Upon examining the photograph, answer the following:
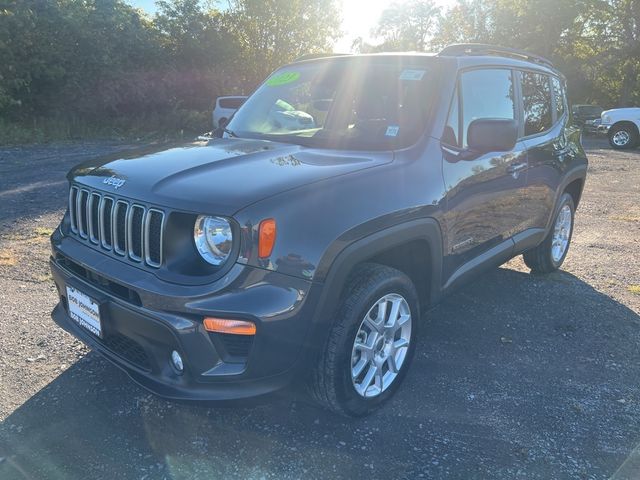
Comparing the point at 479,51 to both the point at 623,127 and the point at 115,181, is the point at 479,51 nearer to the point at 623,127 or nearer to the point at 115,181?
the point at 115,181

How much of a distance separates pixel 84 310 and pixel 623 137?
62.9 ft

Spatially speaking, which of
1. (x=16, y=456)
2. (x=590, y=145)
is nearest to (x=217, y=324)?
(x=16, y=456)

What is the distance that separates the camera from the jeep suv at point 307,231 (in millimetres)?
2318

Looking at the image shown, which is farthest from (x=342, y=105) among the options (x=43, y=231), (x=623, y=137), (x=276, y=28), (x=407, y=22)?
(x=407, y=22)

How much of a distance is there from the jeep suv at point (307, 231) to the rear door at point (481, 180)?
0.05 feet

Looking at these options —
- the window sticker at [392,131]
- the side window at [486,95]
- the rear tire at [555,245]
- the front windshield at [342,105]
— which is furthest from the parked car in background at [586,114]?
the window sticker at [392,131]

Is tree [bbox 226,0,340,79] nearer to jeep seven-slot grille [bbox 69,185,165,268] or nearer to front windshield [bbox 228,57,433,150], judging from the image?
front windshield [bbox 228,57,433,150]

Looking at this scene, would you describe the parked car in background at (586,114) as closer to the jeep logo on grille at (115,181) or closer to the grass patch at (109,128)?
the grass patch at (109,128)

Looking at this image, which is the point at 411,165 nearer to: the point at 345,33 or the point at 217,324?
the point at 217,324

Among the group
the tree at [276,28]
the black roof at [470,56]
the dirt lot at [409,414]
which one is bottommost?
the dirt lot at [409,414]

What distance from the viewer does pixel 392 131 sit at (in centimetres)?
322

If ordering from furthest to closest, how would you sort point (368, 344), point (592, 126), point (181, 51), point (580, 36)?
point (580, 36) → point (181, 51) → point (592, 126) → point (368, 344)

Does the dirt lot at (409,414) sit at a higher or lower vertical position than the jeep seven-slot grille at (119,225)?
lower

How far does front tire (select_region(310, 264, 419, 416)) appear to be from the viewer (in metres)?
2.62
